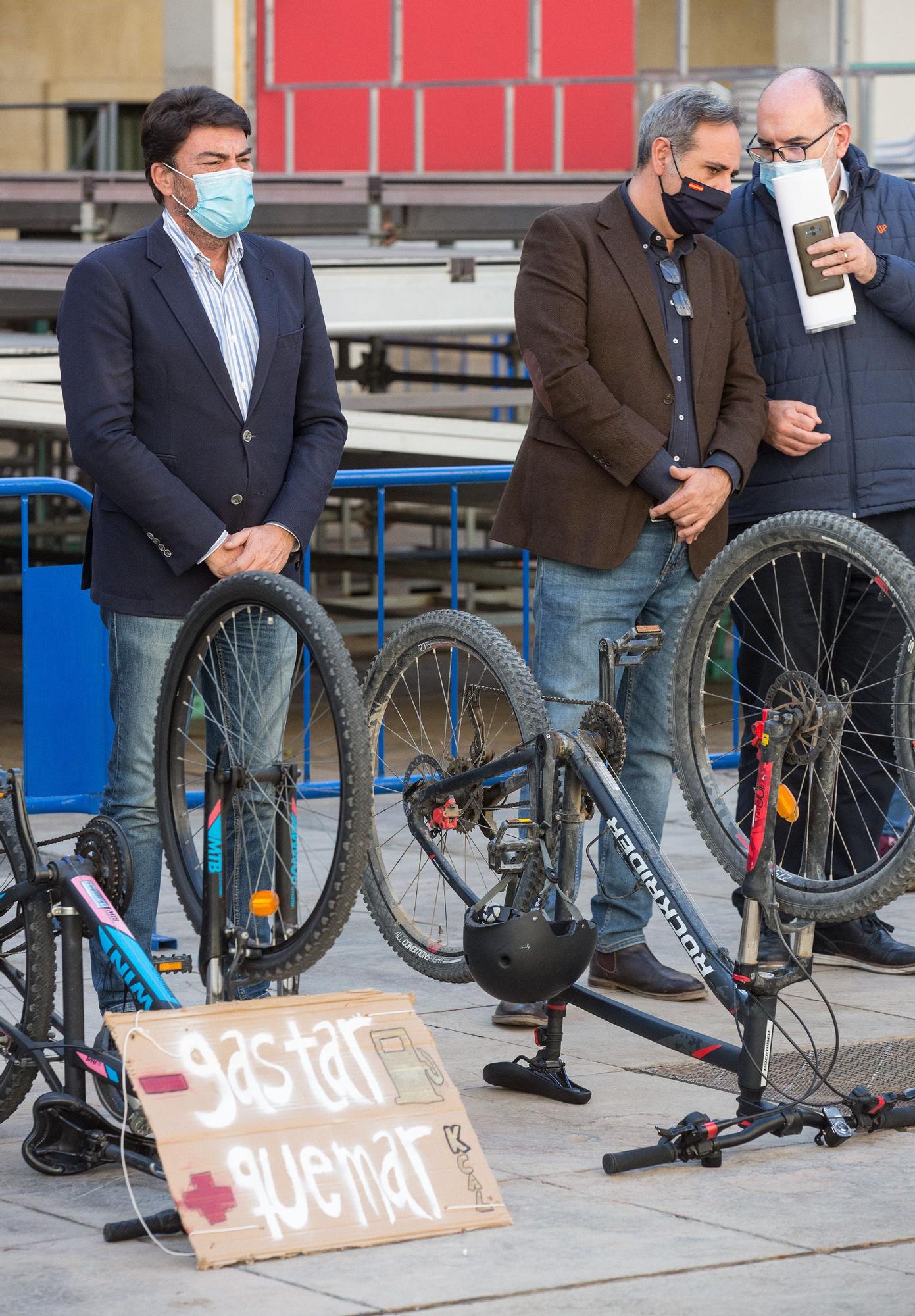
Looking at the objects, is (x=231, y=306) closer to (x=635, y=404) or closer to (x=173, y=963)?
(x=635, y=404)

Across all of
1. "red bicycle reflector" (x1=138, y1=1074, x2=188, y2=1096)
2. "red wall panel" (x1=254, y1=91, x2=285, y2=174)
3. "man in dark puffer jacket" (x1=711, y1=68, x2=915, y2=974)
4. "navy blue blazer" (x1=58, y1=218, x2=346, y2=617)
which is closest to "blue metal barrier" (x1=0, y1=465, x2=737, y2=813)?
"man in dark puffer jacket" (x1=711, y1=68, x2=915, y2=974)

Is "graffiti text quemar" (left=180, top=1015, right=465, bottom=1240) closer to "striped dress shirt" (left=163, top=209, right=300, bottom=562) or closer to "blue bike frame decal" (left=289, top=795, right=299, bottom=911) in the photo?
"blue bike frame decal" (left=289, top=795, right=299, bottom=911)

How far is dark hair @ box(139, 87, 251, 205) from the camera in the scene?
4.55m

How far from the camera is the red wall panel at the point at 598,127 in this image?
1520 cm

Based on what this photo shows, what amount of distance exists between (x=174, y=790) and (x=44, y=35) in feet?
79.7

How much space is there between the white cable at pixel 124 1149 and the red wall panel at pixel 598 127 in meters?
11.9

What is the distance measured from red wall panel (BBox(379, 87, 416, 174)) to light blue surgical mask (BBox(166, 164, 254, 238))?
452 inches

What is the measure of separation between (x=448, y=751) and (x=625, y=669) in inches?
18.8

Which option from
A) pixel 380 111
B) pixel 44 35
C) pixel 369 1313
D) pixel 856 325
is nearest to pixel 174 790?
pixel 369 1313

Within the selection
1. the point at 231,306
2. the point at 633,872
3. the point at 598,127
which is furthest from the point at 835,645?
the point at 598,127

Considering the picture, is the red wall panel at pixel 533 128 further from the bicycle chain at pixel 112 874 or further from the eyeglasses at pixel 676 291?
the bicycle chain at pixel 112 874

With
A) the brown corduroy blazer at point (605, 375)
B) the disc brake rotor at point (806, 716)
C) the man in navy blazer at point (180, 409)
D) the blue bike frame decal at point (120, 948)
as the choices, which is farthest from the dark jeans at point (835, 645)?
the blue bike frame decal at point (120, 948)

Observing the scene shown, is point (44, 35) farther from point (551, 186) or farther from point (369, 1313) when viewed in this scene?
point (369, 1313)

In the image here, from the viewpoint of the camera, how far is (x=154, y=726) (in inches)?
183
